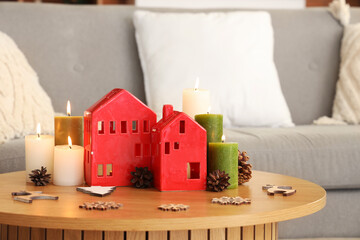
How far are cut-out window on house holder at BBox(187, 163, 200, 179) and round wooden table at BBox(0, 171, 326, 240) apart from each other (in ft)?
0.14

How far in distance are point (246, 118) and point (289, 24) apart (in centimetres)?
52

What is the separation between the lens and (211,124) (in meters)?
1.19

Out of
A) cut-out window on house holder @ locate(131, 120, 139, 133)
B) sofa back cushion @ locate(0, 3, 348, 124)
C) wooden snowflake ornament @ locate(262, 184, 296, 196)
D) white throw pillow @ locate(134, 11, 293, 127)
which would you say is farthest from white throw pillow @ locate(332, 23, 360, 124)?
cut-out window on house holder @ locate(131, 120, 139, 133)

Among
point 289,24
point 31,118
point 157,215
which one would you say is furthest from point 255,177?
point 289,24

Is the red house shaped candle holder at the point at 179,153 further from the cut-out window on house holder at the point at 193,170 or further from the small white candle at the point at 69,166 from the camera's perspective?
the small white candle at the point at 69,166

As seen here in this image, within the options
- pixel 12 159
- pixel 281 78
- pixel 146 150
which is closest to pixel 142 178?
pixel 146 150

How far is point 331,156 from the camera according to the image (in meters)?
1.83

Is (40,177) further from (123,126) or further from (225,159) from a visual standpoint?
(225,159)

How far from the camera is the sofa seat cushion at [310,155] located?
178cm

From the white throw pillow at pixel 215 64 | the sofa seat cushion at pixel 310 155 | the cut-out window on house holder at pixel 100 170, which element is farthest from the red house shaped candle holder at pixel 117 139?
the white throw pillow at pixel 215 64

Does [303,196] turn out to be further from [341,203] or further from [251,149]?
[341,203]

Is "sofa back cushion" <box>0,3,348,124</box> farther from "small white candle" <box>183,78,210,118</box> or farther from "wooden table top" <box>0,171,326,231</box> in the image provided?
"wooden table top" <box>0,171,326,231</box>

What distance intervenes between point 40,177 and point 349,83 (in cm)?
156

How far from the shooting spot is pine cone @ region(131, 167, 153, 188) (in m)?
1.13
